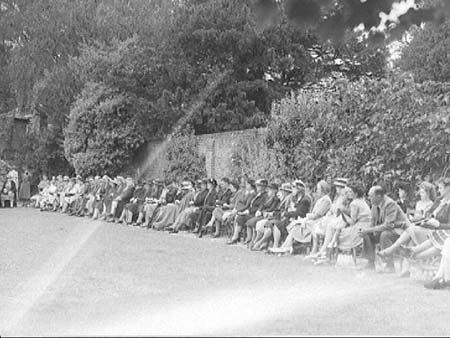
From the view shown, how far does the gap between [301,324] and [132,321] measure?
1.59 meters

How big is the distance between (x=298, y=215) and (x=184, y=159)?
12.0 metres

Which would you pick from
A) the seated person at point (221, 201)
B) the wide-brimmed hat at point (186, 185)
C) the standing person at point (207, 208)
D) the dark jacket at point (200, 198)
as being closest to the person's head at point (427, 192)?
the seated person at point (221, 201)

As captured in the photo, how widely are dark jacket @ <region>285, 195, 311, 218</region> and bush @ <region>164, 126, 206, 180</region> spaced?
10.7 m

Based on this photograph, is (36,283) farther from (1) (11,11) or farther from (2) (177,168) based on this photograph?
(1) (11,11)

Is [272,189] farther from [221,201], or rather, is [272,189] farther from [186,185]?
[186,185]

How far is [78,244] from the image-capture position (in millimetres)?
14531

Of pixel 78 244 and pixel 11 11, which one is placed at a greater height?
pixel 11 11

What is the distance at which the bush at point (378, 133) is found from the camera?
1330cm

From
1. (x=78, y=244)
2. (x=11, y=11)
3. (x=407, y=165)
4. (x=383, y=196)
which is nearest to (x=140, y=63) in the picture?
(x=11, y=11)

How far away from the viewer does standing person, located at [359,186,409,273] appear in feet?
35.1

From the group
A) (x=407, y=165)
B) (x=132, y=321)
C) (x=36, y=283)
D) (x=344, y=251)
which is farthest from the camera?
(x=407, y=165)

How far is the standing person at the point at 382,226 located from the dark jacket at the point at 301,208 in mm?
2497

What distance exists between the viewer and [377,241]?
1098 centimetres

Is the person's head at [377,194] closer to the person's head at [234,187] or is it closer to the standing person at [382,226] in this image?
the standing person at [382,226]
